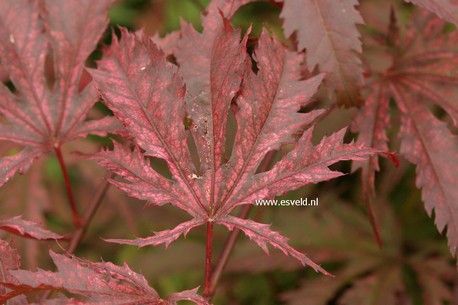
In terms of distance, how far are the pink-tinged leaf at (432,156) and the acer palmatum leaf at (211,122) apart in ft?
0.73

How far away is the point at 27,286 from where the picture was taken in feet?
1.97

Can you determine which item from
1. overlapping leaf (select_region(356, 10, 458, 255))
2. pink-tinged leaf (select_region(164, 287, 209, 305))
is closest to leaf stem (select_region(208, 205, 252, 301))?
pink-tinged leaf (select_region(164, 287, 209, 305))

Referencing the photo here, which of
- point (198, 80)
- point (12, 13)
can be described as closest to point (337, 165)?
point (198, 80)

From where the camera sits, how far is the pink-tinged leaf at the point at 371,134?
2.92ft

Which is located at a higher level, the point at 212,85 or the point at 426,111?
the point at 426,111

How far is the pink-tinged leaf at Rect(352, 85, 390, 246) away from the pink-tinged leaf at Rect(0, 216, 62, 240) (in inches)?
18.8

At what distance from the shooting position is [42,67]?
90 cm

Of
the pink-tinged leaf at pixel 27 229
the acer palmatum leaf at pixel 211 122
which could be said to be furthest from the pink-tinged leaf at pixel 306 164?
the pink-tinged leaf at pixel 27 229

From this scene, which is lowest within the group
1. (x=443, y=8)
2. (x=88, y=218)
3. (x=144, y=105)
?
(x=88, y=218)

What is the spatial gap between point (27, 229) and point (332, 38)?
513 millimetres

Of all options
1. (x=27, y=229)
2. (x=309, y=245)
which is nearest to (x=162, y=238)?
(x=27, y=229)

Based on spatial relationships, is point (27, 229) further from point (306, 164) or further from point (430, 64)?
point (430, 64)

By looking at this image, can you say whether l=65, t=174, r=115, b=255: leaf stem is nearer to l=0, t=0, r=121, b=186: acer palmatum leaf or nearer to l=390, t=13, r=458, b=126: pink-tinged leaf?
l=0, t=0, r=121, b=186: acer palmatum leaf

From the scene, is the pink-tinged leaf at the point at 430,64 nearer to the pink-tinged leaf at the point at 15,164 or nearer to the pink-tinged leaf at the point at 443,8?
the pink-tinged leaf at the point at 443,8
